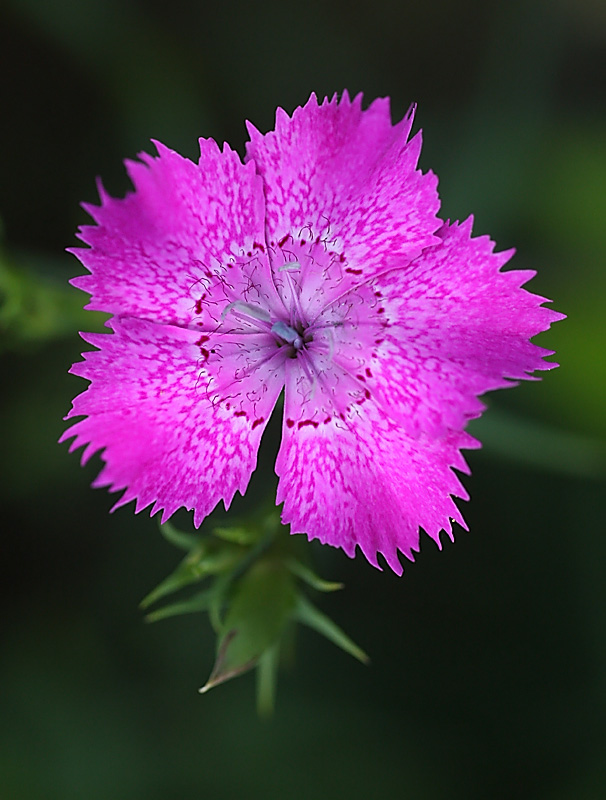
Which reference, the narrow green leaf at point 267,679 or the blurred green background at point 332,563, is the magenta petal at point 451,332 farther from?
the blurred green background at point 332,563


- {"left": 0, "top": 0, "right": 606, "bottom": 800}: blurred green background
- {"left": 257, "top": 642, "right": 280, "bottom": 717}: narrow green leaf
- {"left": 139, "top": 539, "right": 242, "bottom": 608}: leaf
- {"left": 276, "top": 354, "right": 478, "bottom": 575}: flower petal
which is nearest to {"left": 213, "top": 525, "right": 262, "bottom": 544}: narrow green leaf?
{"left": 139, "top": 539, "right": 242, "bottom": 608}: leaf

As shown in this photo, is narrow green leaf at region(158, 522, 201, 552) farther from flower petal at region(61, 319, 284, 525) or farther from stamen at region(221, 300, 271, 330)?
stamen at region(221, 300, 271, 330)

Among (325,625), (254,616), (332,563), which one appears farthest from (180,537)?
(332,563)

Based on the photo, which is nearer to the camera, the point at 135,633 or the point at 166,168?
the point at 166,168

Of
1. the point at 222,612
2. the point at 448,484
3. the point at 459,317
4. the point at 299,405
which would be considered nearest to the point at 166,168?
the point at 299,405

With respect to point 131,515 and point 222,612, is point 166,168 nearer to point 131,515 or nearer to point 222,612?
point 222,612

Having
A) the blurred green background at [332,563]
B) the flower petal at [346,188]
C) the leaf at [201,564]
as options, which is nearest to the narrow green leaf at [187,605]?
the leaf at [201,564]
